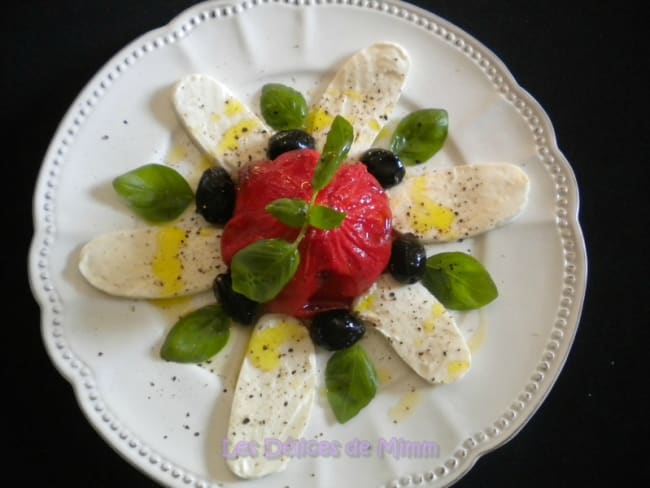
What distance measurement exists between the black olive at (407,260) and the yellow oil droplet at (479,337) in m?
0.20

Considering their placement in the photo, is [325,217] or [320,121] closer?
A: [325,217]

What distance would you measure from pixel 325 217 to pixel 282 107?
1.44 feet

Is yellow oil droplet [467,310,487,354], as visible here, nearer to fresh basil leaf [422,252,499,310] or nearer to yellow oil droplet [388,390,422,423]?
fresh basil leaf [422,252,499,310]

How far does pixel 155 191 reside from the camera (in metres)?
1.61

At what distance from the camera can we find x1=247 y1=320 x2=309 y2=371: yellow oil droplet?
158cm

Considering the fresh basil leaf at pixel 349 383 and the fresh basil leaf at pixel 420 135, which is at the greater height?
the fresh basil leaf at pixel 420 135

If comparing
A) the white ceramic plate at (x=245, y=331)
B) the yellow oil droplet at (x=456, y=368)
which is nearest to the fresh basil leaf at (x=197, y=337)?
the white ceramic plate at (x=245, y=331)

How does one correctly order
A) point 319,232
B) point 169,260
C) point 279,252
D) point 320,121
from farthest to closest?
point 320,121
point 169,260
point 319,232
point 279,252

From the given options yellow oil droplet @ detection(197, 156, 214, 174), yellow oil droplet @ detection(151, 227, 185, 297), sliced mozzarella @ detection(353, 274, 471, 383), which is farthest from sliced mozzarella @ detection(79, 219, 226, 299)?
sliced mozzarella @ detection(353, 274, 471, 383)

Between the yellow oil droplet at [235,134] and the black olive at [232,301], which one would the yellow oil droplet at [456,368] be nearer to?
the black olive at [232,301]

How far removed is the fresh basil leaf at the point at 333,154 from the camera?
4.56ft

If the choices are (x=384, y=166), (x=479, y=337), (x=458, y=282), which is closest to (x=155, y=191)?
(x=384, y=166)

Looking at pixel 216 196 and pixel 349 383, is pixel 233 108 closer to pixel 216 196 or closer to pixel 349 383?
pixel 216 196

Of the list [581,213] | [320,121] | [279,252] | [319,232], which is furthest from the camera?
[581,213]
